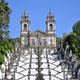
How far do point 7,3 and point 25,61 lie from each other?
7878 millimetres

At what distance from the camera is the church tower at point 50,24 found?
8538 cm

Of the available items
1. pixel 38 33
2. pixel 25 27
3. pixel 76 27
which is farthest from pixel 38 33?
pixel 76 27

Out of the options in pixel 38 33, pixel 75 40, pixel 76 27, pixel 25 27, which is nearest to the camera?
pixel 75 40

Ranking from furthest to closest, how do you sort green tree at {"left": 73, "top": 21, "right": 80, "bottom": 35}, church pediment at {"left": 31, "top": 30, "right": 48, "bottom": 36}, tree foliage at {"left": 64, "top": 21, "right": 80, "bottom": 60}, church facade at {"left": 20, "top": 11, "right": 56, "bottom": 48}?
1. church pediment at {"left": 31, "top": 30, "right": 48, "bottom": 36}
2. church facade at {"left": 20, "top": 11, "right": 56, "bottom": 48}
3. green tree at {"left": 73, "top": 21, "right": 80, "bottom": 35}
4. tree foliage at {"left": 64, "top": 21, "right": 80, "bottom": 60}

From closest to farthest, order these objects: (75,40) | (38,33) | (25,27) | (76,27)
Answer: (75,40)
(76,27)
(25,27)
(38,33)

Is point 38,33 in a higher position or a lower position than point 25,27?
lower

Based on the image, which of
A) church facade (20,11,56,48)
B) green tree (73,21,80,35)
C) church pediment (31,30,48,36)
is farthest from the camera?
church pediment (31,30,48,36)

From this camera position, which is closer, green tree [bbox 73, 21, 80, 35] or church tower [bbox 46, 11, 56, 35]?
green tree [bbox 73, 21, 80, 35]

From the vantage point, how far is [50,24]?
85938 mm

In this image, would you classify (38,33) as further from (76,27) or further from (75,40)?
(75,40)

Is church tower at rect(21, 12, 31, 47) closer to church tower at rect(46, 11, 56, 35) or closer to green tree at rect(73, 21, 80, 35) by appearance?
church tower at rect(46, 11, 56, 35)

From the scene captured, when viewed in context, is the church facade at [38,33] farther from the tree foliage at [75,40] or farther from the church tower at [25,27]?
the tree foliage at [75,40]

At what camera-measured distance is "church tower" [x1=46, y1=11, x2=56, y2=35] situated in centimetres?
8538

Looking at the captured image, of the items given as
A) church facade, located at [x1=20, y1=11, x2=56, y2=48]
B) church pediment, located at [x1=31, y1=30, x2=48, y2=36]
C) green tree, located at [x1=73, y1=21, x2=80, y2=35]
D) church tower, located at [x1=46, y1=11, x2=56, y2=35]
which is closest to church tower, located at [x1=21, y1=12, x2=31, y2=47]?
church facade, located at [x1=20, y1=11, x2=56, y2=48]
